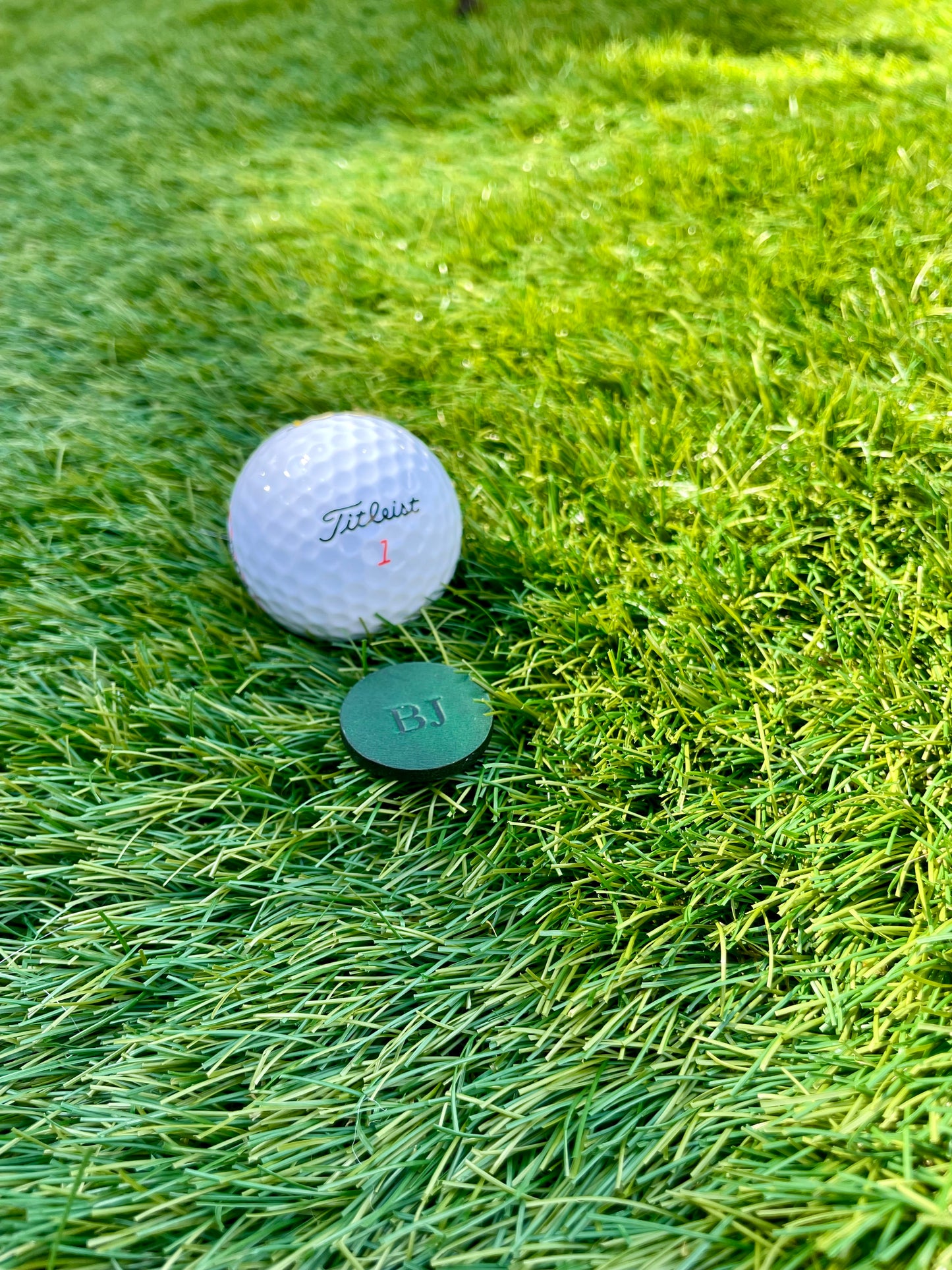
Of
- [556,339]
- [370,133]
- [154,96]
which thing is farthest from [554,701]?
[154,96]

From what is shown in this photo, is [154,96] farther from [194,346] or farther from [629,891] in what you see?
[629,891]

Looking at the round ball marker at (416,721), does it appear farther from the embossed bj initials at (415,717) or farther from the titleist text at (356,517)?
the titleist text at (356,517)

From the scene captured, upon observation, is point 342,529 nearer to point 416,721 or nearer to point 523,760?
point 416,721

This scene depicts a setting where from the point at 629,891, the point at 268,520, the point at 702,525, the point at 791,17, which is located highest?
the point at 791,17

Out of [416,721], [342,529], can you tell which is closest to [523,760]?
[416,721]

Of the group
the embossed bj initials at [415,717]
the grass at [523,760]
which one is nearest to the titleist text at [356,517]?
the grass at [523,760]

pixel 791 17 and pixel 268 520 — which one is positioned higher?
pixel 791 17

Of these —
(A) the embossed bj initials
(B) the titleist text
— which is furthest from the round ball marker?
(B) the titleist text

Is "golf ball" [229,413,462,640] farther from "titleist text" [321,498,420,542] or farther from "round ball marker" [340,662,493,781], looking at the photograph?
"round ball marker" [340,662,493,781]
